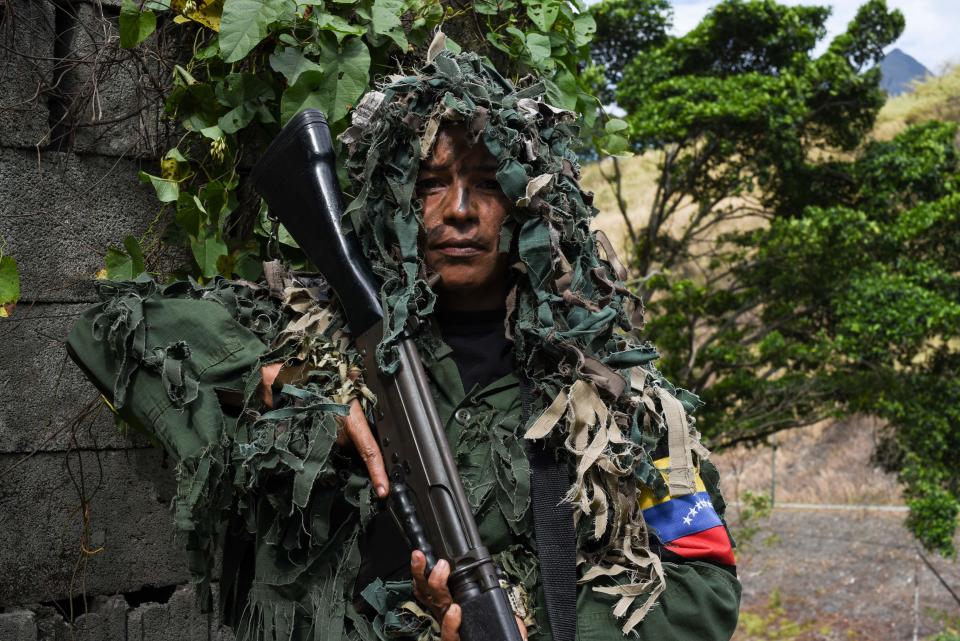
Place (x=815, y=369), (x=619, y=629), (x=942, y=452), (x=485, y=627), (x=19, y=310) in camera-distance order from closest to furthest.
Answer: (x=485, y=627), (x=619, y=629), (x=19, y=310), (x=942, y=452), (x=815, y=369)

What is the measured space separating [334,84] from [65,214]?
0.81m

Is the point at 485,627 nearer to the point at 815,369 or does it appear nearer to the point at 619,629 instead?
the point at 619,629

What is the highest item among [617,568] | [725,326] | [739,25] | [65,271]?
[739,25]

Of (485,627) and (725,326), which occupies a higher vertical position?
(485,627)

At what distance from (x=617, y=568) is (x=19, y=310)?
5.51 ft

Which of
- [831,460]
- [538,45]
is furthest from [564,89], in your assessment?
[831,460]

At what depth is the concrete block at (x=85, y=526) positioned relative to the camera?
7.86 ft

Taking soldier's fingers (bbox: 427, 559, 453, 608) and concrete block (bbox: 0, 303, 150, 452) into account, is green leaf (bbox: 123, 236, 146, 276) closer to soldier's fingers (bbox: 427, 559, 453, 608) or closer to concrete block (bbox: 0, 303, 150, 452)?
concrete block (bbox: 0, 303, 150, 452)

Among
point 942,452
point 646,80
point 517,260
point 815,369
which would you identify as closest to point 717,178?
point 646,80

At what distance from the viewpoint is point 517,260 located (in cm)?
211

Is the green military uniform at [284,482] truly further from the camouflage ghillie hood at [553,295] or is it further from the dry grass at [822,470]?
the dry grass at [822,470]

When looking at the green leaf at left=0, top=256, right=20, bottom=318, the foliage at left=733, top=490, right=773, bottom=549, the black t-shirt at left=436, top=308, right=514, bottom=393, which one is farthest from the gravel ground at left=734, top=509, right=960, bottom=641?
the green leaf at left=0, top=256, right=20, bottom=318

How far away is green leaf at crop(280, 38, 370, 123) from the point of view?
247 cm

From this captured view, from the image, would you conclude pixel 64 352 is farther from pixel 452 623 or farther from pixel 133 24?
pixel 452 623
